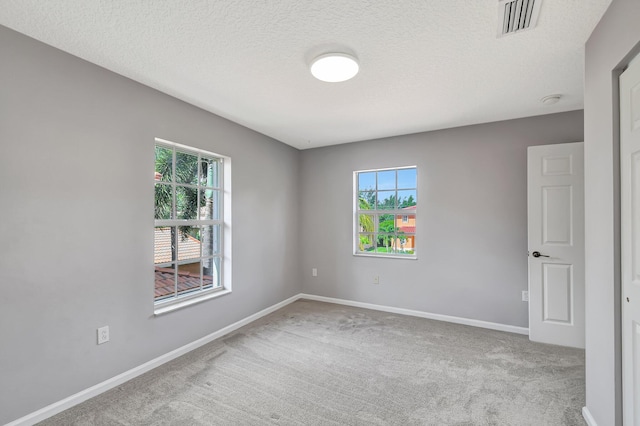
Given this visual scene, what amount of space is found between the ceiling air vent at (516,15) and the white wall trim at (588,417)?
2406mm

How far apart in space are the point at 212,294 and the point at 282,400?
1.52m

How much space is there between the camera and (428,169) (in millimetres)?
3814

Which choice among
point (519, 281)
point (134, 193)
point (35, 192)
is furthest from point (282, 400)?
point (519, 281)

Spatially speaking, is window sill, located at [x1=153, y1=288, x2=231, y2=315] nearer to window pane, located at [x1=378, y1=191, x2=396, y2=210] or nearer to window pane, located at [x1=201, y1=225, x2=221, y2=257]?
window pane, located at [x1=201, y1=225, x2=221, y2=257]

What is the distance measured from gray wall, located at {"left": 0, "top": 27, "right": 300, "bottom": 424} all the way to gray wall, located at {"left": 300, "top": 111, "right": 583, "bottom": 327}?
2.15 meters

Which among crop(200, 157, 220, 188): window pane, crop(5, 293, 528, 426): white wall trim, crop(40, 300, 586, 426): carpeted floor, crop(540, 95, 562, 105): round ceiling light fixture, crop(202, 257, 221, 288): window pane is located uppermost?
crop(540, 95, 562, 105): round ceiling light fixture

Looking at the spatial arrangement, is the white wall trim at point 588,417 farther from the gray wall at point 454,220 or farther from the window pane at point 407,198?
the window pane at point 407,198

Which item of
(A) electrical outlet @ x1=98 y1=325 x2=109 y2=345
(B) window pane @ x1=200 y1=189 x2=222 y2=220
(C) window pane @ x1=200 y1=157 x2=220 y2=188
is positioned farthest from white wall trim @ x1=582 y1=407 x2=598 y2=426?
(C) window pane @ x1=200 y1=157 x2=220 y2=188

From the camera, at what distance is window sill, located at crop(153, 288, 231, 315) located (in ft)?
8.71

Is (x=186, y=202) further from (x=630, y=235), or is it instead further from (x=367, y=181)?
(x=630, y=235)

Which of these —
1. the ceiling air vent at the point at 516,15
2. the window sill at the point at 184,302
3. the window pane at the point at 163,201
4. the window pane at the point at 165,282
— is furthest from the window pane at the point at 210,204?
the ceiling air vent at the point at 516,15

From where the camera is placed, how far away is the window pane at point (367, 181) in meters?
4.32

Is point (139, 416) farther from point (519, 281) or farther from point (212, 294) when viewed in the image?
point (519, 281)

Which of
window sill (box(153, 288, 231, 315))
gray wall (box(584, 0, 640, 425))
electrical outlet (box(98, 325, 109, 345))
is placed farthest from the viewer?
window sill (box(153, 288, 231, 315))
